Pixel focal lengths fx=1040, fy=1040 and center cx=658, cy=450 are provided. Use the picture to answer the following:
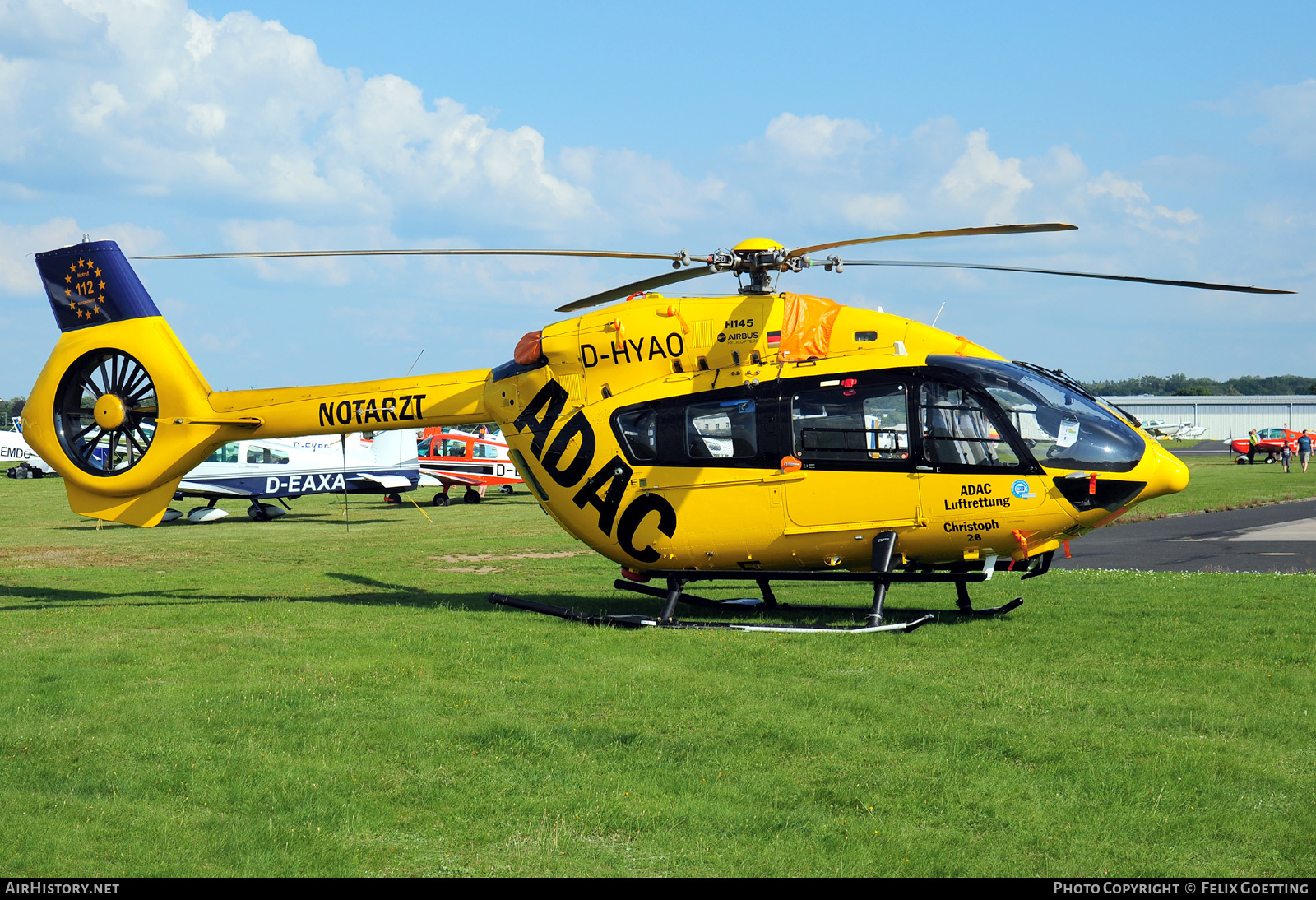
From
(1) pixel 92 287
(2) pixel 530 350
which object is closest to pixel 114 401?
(1) pixel 92 287

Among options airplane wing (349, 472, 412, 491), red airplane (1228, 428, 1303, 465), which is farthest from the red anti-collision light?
red airplane (1228, 428, 1303, 465)

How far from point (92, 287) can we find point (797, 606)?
10.6 metres

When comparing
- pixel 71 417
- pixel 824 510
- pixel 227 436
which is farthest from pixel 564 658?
pixel 71 417

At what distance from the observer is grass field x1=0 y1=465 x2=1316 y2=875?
551 cm

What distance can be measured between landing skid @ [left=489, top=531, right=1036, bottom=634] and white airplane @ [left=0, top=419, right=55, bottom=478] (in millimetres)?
49756

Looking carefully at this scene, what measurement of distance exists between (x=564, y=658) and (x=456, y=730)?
2583 mm

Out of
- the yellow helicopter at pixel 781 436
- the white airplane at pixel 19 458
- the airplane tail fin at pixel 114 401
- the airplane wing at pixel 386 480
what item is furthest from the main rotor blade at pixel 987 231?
the white airplane at pixel 19 458

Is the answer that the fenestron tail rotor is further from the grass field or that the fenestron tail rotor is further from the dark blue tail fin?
the grass field

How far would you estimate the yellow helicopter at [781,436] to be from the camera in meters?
11.0

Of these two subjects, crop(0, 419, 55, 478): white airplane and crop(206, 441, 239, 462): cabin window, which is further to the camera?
crop(0, 419, 55, 478): white airplane

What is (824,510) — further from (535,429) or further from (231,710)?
(231,710)

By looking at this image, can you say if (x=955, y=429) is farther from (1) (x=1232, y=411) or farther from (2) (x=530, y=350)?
(1) (x=1232, y=411)

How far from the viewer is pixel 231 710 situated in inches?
322

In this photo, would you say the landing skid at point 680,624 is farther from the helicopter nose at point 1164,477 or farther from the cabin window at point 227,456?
the cabin window at point 227,456
